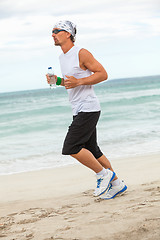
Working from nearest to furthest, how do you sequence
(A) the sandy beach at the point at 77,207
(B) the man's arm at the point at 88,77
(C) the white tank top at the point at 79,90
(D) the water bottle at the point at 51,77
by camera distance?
1. (A) the sandy beach at the point at 77,207
2. (B) the man's arm at the point at 88,77
3. (C) the white tank top at the point at 79,90
4. (D) the water bottle at the point at 51,77

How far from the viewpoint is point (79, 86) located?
3.58 m

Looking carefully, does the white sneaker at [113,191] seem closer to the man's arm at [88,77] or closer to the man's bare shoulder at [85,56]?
the man's arm at [88,77]

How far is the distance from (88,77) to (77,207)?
133 cm

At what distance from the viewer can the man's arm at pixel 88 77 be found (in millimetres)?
3463

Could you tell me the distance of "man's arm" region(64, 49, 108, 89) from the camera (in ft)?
11.4

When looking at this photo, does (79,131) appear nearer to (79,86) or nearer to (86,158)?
(86,158)

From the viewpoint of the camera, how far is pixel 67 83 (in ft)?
11.4

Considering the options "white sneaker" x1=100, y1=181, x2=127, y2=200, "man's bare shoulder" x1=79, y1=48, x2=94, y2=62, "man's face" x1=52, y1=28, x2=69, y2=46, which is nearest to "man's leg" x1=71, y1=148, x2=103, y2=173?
"white sneaker" x1=100, y1=181, x2=127, y2=200

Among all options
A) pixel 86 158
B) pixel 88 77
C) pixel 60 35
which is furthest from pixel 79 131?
pixel 60 35

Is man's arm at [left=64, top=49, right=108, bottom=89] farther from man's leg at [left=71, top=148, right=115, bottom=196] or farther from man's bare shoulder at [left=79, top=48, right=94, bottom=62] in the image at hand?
man's leg at [left=71, top=148, right=115, bottom=196]

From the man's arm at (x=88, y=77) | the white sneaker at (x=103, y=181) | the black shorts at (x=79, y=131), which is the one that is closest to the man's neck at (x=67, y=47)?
the man's arm at (x=88, y=77)

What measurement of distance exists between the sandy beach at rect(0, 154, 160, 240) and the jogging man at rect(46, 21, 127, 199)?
1.88 ft

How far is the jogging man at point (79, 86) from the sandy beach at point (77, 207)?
574mm

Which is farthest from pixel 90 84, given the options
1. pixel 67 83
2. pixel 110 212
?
pixel 110 212
